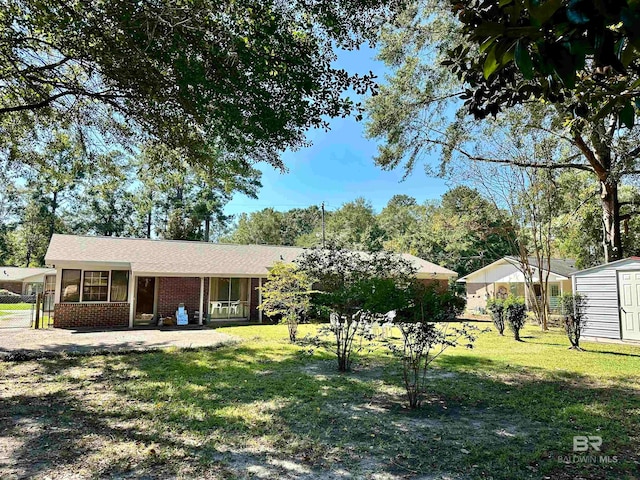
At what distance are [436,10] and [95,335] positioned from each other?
13790 mm

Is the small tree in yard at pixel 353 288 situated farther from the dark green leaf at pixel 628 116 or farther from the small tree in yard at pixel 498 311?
the small tree in yard at pixel 498 311

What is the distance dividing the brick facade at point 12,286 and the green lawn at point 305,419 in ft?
112

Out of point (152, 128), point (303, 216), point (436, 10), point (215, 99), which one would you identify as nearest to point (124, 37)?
point (215, 99)

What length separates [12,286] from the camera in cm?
3494

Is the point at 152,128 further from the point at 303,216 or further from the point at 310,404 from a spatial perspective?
the point at 303,216

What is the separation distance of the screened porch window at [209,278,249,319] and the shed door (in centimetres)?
1409

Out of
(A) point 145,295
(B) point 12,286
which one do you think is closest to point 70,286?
(A) point 145,295

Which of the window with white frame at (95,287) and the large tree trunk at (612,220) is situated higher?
the large tree trunk at (612,220)

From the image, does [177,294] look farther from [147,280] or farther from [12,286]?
[12,286]

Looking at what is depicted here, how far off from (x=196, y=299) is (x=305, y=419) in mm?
13234

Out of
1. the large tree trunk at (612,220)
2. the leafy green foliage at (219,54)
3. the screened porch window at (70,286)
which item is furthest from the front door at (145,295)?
the large tree trunk at (612,220)

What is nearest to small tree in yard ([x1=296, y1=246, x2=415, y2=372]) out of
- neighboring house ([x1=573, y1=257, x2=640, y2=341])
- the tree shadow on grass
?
the tree shadow on grass

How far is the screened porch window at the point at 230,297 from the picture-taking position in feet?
57.5

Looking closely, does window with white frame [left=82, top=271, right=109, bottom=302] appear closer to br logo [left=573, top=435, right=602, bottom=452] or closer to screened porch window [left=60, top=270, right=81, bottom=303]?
screened porch window [left=60, top=270, right=81, bottom=303]
